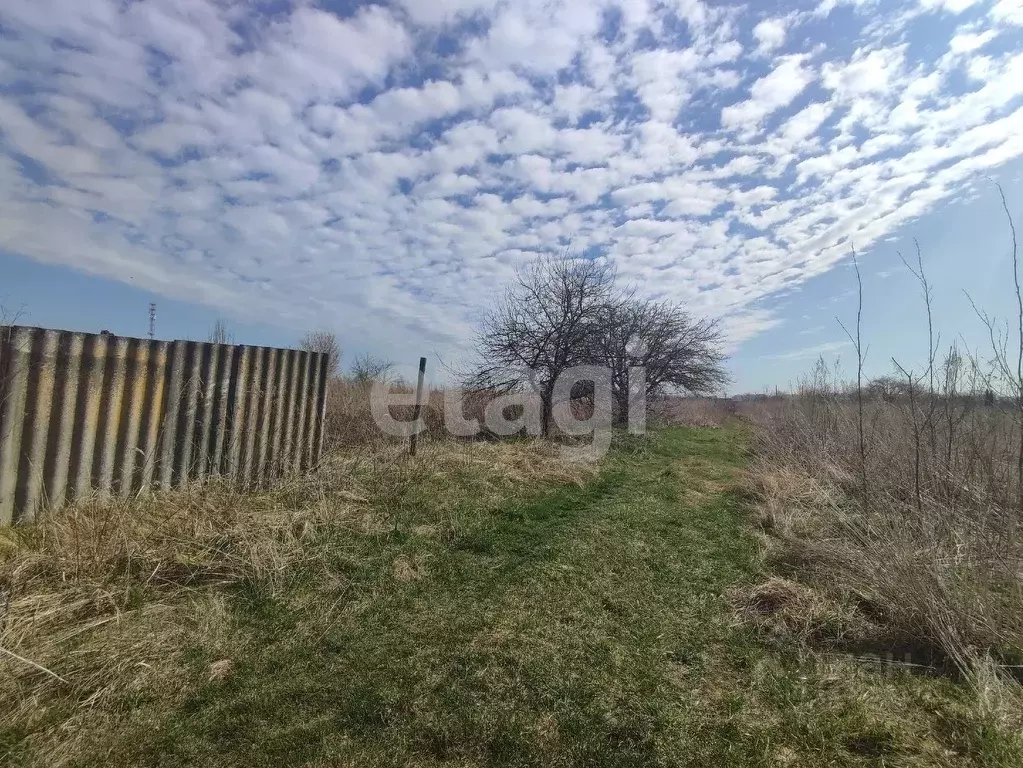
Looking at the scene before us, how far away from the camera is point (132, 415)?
436 cm

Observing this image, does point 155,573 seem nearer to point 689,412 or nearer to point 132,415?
point 132,415

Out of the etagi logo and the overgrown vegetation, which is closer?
the overgrown vegetation

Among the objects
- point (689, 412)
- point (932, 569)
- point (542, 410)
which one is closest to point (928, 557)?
point (932, 569)

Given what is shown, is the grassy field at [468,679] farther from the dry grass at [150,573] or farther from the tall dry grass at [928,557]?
the tall dry grass at [928,557]

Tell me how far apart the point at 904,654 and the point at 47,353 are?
613cm

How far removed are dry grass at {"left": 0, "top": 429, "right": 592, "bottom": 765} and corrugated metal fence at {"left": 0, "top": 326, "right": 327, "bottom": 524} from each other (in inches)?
12.1

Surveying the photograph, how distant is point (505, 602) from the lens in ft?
11.6

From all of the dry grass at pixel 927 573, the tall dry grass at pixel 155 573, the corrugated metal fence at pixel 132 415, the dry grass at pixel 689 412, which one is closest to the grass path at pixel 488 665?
the tall dry grass at pixel 155 573

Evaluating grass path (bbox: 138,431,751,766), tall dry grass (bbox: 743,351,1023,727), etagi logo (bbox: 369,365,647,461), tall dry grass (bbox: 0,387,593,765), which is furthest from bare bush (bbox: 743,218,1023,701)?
etagi logo (bbox: 369,365,647,461)

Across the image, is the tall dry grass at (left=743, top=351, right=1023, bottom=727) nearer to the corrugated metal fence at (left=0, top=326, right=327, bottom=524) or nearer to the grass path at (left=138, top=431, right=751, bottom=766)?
the grass path at (left=138, top=431, right=751, bottom=766)

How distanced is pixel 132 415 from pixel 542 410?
8674mm

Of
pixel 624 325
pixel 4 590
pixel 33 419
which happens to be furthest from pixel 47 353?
pixel 624 325

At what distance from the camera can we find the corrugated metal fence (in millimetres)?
3688

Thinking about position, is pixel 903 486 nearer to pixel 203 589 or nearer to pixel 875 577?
pixel 875 577
